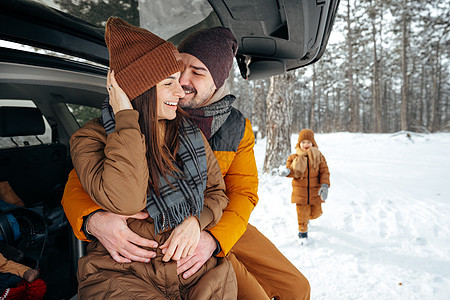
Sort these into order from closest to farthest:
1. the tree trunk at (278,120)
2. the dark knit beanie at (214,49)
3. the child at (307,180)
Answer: the dark knit beanie at (214,49) → the child at (307,180) → the tree trunk at (278,120)

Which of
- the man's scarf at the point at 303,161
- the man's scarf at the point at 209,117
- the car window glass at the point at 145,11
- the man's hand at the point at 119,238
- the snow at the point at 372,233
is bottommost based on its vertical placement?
the snow at the point at 372,233

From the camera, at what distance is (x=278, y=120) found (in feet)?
24.2

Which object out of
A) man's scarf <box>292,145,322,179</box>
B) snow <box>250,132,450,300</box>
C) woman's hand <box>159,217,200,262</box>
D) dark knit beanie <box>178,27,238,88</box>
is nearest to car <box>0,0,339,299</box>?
dark knit beanie <box>178,27,238,88</box>

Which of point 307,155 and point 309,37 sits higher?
point 309,37

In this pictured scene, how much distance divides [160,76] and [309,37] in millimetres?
1102

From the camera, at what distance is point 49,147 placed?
273cm

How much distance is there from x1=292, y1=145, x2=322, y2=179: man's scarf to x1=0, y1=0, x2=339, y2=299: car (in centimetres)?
222

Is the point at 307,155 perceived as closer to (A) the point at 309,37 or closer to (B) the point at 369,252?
(B) the point at 369,252

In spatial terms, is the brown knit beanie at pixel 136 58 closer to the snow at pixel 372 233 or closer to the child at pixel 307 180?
the snow at pixel 372 233

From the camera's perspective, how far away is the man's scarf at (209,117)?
1577mm

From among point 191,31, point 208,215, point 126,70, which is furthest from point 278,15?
point 208,215

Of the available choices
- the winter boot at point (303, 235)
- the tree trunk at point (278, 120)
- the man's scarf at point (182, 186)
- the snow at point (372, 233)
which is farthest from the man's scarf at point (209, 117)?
the tree trunk at point (278, 120)

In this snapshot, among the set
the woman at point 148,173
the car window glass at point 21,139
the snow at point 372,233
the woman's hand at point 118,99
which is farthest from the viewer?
the snow at point 372,233

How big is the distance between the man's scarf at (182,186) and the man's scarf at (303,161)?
308 centimetres
